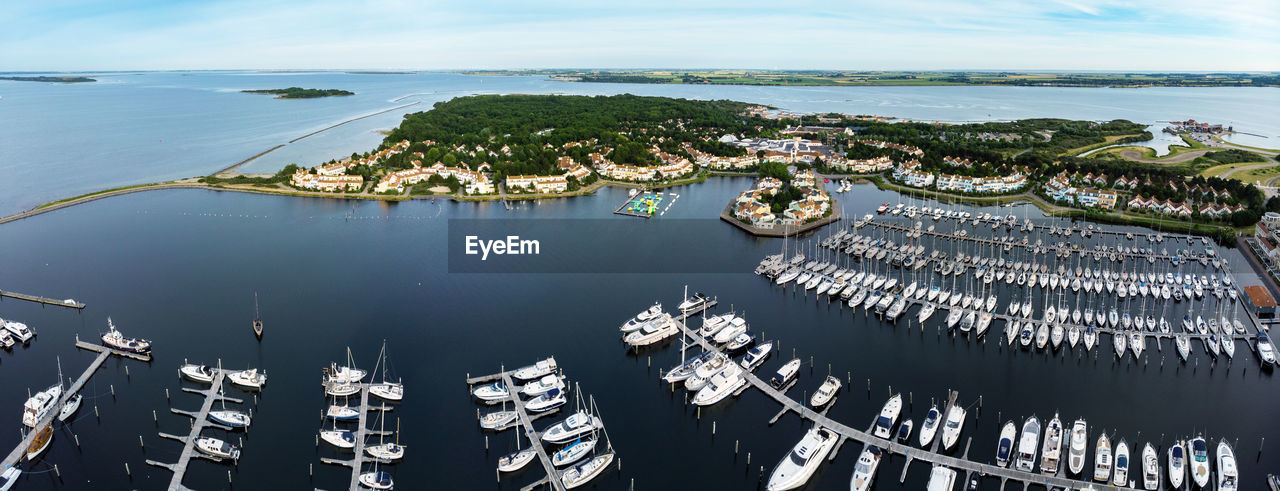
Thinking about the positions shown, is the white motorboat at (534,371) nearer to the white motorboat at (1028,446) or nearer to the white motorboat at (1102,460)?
the white motorboat at (1028,446)

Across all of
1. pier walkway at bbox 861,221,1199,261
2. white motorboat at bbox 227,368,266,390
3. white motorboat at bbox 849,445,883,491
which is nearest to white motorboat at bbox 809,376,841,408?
white motorboat at bbox 849,445,883,491

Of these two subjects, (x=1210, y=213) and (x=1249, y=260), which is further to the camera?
(x=1210, y=213)

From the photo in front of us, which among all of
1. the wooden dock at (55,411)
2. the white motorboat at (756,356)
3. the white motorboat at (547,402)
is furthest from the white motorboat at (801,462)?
the wooden dock at (55,411)

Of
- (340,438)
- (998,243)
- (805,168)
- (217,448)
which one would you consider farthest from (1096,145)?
(217,448)

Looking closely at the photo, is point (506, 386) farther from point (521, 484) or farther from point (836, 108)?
point (836, 108)

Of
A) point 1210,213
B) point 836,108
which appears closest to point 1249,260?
point 1210,213

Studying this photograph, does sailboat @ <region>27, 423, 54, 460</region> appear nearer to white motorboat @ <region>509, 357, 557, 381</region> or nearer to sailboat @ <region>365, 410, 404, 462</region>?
white motorboat @ <region>509, 357, 557, 381</region>
